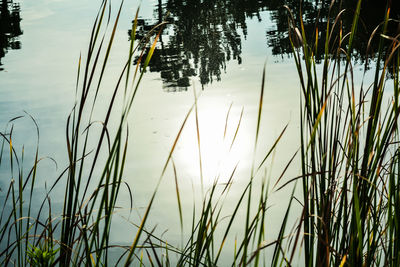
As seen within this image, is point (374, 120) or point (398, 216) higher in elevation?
point (374, 120)

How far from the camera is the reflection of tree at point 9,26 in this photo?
5212 millimetres

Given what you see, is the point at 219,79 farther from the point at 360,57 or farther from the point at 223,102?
the point at 360,57

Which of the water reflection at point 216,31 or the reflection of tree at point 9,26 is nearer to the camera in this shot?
the water reflection at point 216,31

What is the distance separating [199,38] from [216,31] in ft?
0.95

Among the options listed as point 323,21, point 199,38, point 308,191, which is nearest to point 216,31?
point 199,38

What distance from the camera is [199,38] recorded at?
16.7 feet

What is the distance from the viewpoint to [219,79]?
3.88 meters

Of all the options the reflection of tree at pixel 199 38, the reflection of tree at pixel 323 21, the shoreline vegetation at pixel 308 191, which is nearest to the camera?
the shoreline vegetation at pixel 308 191

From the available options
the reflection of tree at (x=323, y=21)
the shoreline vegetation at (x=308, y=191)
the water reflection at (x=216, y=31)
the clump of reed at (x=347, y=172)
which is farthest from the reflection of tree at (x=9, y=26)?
the clump of reed at (x=347, y=172)

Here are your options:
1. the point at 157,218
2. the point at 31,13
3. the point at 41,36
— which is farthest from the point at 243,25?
the point at 157,218

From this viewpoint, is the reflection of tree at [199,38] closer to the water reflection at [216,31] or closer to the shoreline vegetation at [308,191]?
the water reflection at [216,31]

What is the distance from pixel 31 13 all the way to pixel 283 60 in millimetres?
3960

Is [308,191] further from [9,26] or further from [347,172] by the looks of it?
[9,26]

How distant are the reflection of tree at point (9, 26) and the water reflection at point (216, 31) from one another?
4.30 ft
